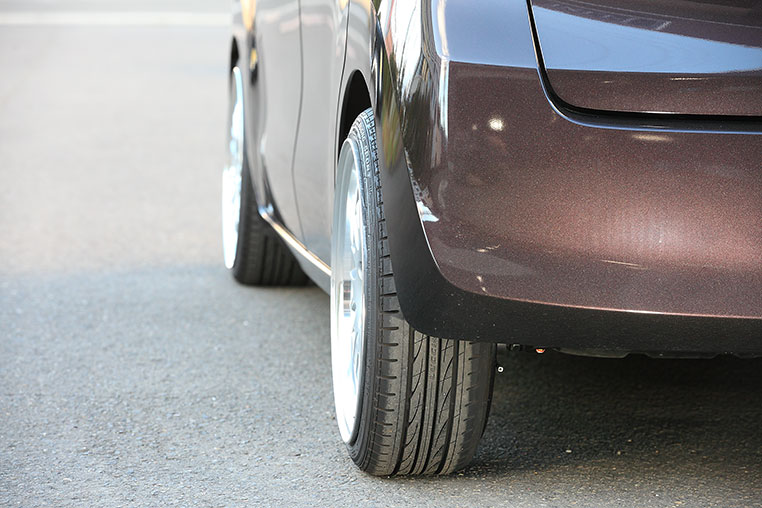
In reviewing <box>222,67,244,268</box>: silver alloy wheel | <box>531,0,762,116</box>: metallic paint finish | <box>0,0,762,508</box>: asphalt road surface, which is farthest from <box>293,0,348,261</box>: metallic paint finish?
<box>222,67,244,268</box>: silver alloy wheel

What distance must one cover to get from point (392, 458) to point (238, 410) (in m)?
0.73

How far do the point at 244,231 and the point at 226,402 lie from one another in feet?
3.86

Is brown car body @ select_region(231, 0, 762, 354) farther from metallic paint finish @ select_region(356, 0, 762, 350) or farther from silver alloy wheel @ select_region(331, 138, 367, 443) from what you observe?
silver alloy wheel @ select_region(331, 138, 367, 443)

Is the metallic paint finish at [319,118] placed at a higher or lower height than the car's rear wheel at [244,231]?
higher

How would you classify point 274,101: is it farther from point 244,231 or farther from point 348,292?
point 348,292

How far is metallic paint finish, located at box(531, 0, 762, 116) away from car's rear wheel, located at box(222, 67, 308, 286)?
2108mm

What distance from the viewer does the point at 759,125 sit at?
193 centimetres

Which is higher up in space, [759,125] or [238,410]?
[759,125]

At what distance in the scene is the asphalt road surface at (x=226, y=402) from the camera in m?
2.46

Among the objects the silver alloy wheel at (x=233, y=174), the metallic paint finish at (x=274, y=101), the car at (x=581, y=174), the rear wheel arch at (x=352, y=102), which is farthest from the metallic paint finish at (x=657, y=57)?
the silver alloy wheel at (x=233, y=174)

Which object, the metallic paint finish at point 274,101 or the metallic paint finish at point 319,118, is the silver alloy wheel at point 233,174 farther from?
the metallic paint finish at point 319,118

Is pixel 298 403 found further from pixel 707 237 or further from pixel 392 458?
pixel 707 237

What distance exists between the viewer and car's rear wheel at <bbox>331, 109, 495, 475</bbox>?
226 cm

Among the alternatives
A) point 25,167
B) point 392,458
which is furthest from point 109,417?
point 25,167
